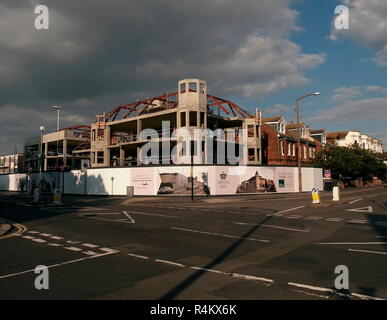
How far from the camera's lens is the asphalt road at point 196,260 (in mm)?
5562

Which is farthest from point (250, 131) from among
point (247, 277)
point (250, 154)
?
point (247, 277)

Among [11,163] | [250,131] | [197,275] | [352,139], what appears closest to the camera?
[197,275]

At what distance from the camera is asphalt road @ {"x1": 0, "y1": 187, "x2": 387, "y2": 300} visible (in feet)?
18.2

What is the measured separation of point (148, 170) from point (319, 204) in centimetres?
2023

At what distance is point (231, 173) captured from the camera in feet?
118

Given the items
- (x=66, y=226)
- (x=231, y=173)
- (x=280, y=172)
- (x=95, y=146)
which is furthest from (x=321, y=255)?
(x=95, y=146)

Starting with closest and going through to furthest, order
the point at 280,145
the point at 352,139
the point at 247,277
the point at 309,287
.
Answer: the point at 309,287, the point at 247,277, the point at 280,145, the point at 352,139

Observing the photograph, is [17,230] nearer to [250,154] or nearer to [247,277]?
[247,277]

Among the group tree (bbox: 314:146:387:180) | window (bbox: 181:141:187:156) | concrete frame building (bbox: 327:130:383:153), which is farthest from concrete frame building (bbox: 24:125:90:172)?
concrete frame building (bbox: 327:130:383:153)

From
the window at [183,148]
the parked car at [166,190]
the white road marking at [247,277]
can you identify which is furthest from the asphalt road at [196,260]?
the window at [183,148]

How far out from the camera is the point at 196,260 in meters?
7.80

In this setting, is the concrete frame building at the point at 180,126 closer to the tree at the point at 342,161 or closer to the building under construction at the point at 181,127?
the building under construction at the point at 181,127

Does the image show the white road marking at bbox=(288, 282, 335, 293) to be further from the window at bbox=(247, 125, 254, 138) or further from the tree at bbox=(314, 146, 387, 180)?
the tree at bbox=(314, 146, 387, 180)

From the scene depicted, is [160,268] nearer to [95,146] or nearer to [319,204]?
[319,204]
